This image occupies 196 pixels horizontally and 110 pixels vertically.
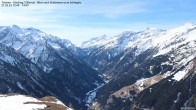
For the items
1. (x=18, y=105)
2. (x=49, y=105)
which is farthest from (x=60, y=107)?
(x=18, y=105)

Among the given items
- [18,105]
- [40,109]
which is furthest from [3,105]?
[40,109]

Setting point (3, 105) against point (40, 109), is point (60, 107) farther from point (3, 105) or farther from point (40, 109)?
point (3, 105)

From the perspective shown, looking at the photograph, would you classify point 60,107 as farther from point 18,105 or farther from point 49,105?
point 18,105

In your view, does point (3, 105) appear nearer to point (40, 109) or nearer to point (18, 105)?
point (18, 105)

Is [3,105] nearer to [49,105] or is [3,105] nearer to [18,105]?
[18,105]

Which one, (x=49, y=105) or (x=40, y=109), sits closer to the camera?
(x=40, y=109)
